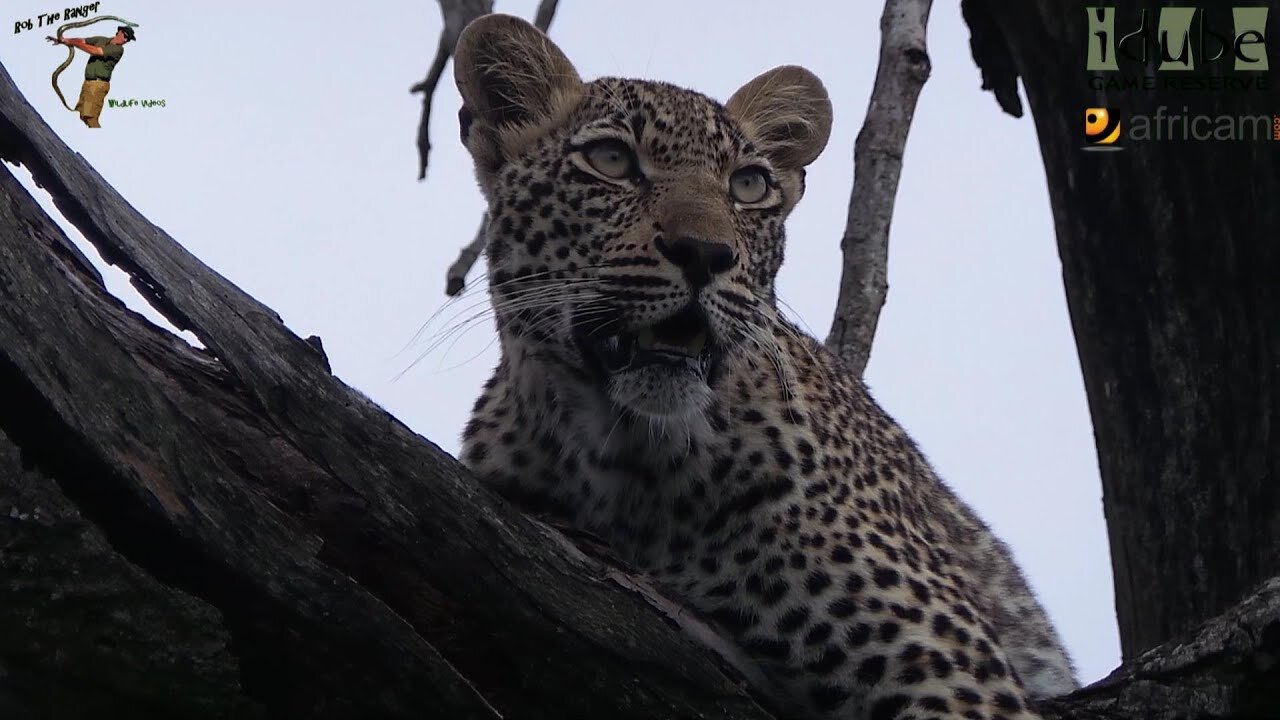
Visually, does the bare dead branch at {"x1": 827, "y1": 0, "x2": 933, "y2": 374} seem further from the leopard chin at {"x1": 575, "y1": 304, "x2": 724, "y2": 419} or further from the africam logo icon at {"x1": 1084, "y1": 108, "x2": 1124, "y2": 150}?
the leopard chin at {"x1": 575, "y1": 304, "x2": 724, "y2": 419}

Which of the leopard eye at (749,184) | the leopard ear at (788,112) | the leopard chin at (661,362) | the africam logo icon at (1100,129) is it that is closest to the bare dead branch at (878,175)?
the leopard ear at (788,112)

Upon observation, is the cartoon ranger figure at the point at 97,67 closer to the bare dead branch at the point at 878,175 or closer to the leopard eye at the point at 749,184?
the leopard eye at the point at 749,184

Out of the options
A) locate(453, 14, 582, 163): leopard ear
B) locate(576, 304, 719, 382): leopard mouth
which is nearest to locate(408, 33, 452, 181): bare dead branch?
locate(453, 14, 582, 163): leopard ear

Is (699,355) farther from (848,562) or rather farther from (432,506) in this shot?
(432,506)

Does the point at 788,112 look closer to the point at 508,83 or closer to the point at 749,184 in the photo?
the point at 749,184

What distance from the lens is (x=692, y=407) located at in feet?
17.6

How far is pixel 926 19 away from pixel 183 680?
19.6ft

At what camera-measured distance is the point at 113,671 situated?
11.8 ft

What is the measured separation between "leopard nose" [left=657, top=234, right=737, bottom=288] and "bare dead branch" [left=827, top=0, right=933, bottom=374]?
2563 millimetres

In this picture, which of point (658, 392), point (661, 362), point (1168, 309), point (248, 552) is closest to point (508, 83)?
point (661, 362)

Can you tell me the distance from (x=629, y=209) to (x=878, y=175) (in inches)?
105

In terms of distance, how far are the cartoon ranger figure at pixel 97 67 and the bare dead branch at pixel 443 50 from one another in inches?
71.9

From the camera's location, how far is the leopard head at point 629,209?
5324 mm

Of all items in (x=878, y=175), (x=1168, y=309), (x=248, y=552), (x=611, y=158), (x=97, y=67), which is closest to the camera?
(x=248, y=552)
